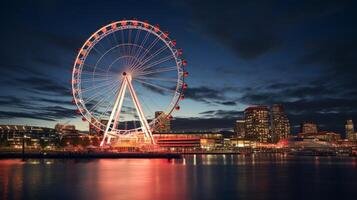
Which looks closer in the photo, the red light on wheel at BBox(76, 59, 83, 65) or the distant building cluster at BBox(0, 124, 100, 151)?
the red light on wheel at BBox(76, 59, 83, 65)

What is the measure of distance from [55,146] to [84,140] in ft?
55.3

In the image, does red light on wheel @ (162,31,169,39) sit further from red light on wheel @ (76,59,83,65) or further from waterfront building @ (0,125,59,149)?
waterfront building @ (0,125,59,149)

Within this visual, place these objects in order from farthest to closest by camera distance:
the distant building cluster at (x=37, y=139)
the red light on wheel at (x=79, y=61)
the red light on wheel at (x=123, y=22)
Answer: the distant building cluster at (x=37, y=139) → the red light on wheel at (x=123, y=22) → the red light on wheel at (x=79, y=61)

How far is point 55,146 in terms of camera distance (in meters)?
170

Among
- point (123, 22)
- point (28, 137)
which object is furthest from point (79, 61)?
point (28, 137)

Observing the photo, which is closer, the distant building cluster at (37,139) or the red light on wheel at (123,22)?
the red light on wheel at (123,22)

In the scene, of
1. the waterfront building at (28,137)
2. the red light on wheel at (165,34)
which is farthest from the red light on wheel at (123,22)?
the waterfront building at (28,137)

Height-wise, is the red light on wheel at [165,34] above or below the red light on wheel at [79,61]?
above

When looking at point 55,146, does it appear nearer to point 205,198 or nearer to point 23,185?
point 23,185

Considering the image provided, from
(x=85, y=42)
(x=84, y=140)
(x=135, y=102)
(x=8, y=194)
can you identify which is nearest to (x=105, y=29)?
(x=85, y=42)

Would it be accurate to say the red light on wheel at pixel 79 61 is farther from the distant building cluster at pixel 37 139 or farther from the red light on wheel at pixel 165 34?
the distant building cluster at pixel 37 139

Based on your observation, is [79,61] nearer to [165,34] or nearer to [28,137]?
[165,34]

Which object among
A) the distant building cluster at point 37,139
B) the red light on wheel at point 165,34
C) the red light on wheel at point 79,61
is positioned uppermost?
the red light on wheel at point 165,34

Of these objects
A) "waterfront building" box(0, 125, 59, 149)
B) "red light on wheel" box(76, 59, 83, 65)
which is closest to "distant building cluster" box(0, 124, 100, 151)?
"waterfront building" box(0, 125, 59, 149)
